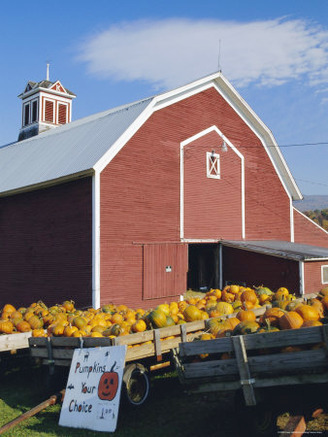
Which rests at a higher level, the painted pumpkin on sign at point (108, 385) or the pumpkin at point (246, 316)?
the pumpkin at point (246, 316)

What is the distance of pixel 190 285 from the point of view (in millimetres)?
23016

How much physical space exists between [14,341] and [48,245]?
7915 mm

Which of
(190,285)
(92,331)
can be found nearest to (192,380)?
(92,331)

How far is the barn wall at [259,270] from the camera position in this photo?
1780cm

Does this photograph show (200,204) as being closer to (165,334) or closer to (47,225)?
(47,225)

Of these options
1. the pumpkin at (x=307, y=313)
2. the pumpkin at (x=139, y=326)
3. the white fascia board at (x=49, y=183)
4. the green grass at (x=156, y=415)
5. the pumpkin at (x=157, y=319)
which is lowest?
the green grass at (x=156, y=415)

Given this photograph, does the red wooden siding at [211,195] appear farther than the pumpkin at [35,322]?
Yes

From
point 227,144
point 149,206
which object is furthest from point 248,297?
point 227,144

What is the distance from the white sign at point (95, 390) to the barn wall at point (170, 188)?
760 cm

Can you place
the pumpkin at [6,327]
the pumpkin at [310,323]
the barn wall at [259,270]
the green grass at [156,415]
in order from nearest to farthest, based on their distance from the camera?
the pumpkin at [310,323]
the green grass at [156,415]
the pumpkin at [6,327]
the barn wall at [259,270]

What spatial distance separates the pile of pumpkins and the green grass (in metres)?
1.19

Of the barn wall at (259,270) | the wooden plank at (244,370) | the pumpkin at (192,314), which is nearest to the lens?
the wooden plank at (244,370)

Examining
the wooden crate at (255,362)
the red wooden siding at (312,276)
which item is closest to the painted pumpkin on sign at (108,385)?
the wooden crate at (255,362)

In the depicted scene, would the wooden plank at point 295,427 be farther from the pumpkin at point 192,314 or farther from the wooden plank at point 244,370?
the pumpkin at point 192,314
